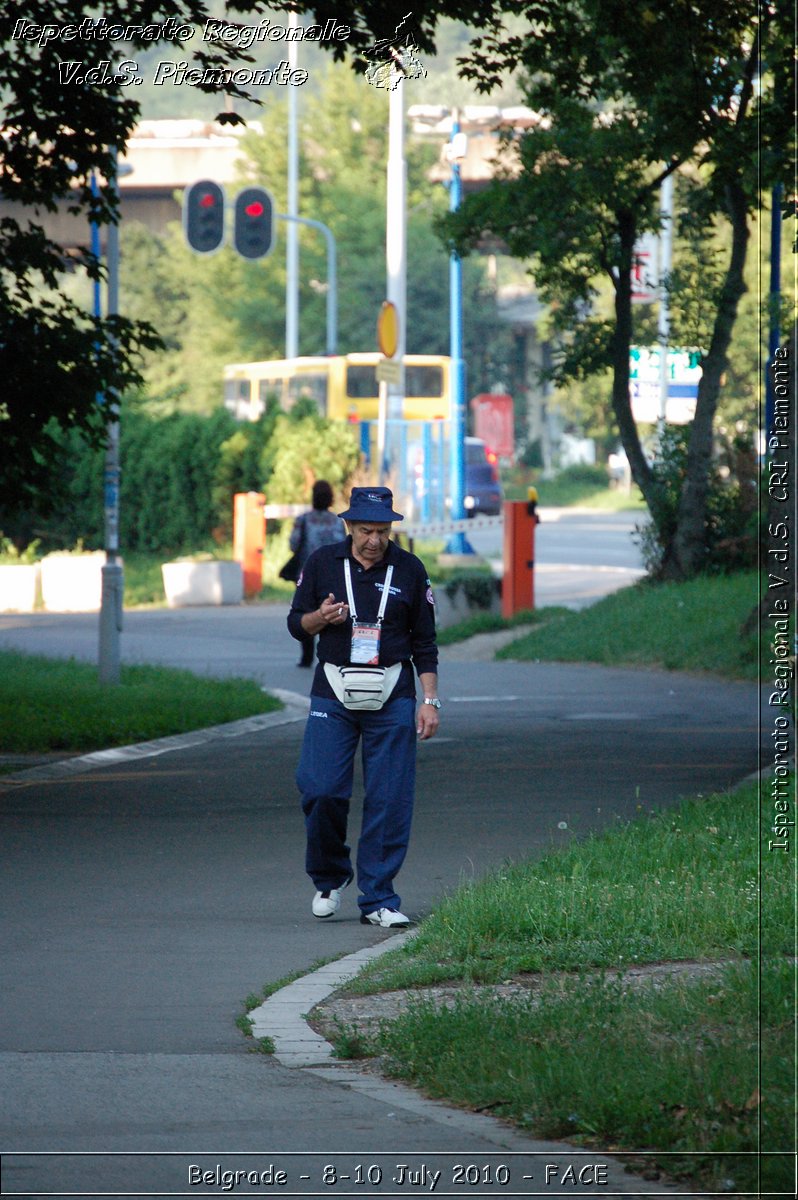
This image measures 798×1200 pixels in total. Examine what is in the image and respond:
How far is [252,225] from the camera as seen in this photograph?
28531 millimetres

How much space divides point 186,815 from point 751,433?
670 inches

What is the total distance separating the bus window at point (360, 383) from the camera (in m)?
43.8

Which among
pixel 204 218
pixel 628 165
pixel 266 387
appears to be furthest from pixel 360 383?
pixel 628 165

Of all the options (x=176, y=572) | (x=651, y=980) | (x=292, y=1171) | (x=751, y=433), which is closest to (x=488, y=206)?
(x=751, y=433)

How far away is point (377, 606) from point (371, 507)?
1.46 feet

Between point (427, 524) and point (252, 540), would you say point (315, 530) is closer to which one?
point (427, 524)

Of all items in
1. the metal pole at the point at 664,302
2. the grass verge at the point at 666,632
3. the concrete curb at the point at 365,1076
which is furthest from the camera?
the metal pole at the point at 664,302

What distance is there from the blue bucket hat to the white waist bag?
28 cm

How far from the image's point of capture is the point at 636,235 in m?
23.8

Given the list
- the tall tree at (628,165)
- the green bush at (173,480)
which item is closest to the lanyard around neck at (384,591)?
the tall tree at (628,165)

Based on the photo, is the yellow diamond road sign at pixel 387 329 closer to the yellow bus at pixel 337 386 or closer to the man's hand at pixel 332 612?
the yellow bus at pixel 337 386

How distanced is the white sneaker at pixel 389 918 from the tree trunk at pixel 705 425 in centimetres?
1563

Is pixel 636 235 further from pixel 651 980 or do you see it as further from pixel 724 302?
pixel 651 980

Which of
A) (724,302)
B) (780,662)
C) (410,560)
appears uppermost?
(724,302)
